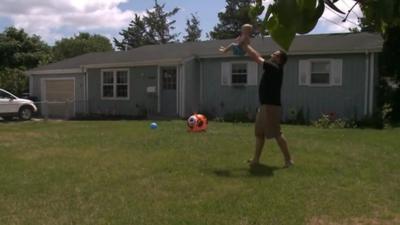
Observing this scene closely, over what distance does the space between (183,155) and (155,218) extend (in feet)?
12.6

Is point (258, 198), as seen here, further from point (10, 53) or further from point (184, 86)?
point (10, 53)

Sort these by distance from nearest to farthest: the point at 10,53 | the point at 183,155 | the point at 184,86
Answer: the point at 183,155, the point at 184,86, the point at 10,53

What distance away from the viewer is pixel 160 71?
2359 cm

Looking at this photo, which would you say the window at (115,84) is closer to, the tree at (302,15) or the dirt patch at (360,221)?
the dirt patch at (360,221)

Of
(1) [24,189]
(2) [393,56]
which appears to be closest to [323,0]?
(1) [24,189]

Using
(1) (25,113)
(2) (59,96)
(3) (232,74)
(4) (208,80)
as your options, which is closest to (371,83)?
(3) (232,74)

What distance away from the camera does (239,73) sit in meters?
21.8

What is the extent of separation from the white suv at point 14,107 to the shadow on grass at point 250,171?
16.1 metres

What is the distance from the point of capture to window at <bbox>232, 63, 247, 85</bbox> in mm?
21672

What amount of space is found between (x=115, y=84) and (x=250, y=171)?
17.5 metres

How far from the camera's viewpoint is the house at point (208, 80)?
63.3 ft

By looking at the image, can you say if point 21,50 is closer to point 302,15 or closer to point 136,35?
point 136,35

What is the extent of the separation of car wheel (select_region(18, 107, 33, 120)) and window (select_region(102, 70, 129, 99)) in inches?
137

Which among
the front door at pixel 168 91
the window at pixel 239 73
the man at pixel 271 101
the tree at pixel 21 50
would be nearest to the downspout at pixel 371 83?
the window at pixel 239 73
